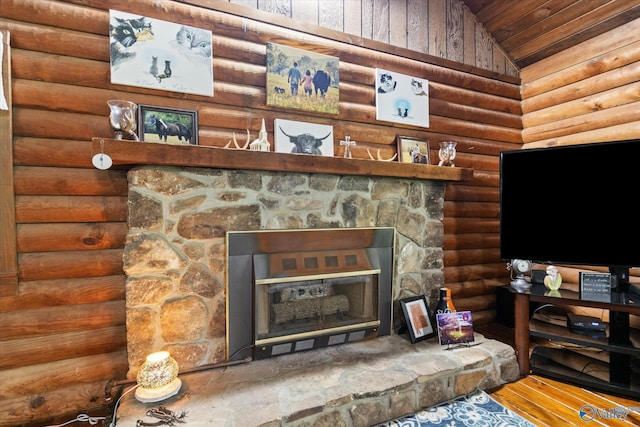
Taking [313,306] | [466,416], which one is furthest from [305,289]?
[466,416]

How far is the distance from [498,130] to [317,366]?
2.94 m

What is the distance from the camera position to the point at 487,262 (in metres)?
3.17

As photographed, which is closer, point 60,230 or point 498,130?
point 60,230

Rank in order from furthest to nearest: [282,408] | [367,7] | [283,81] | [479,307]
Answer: [479,307], [367,7], [283,81], [282,408]

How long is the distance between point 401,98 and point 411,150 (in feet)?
1.53

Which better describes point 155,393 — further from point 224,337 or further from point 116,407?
point 224,337

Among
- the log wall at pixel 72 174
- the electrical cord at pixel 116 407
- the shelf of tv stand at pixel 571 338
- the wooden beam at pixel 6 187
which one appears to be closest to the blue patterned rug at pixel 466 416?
the shelf of tv stand at pixel 571 338

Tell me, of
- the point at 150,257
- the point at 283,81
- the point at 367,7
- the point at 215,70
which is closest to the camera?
the point at 150,257

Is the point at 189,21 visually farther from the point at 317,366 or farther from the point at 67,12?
the point at 317,366

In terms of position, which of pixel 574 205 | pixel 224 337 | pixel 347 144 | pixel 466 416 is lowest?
pixel 466 416

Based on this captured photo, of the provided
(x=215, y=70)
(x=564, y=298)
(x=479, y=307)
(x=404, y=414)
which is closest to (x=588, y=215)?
(x=564, y=298)

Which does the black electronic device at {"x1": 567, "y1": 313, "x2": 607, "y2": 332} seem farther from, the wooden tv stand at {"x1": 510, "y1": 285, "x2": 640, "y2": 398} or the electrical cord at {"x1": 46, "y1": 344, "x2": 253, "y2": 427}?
the electrical cord at {"x1": 46, "y1": 344, "x2": 253, "y2": 427}

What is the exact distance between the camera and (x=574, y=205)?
2195 mm

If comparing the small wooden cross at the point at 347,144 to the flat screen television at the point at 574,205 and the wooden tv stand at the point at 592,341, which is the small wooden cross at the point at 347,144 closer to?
the flat screen television at the point at 574,205
